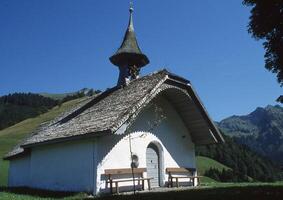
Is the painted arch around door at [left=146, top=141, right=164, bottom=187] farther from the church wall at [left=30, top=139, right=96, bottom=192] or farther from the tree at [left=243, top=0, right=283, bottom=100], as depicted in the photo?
the tree at [left=243, top=0, right=283, bottom=100]

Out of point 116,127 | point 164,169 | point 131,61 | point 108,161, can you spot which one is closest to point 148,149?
point 164,169

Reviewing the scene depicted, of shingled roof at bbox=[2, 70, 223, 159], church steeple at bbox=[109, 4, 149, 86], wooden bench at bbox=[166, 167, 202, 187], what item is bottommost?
wooden bench at bbox=[166, 167, 202, 187]

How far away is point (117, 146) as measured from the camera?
2036 centimetres

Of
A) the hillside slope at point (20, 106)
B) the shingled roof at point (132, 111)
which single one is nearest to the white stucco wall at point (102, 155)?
the shingled roof at point (132, 111)

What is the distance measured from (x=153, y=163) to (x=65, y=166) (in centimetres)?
491

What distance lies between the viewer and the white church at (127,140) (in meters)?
19.4

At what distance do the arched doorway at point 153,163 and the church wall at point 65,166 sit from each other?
4.04 meters

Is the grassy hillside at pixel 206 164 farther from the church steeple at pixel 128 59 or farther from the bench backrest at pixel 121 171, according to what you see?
the bench backrest at pixel 121 171

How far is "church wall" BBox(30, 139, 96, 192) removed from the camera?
64.0 ft

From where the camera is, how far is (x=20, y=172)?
28.3m

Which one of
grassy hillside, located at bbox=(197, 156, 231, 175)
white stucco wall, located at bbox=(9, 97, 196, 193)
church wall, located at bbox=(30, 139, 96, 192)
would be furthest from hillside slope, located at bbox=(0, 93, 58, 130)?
white stucco wall, located at bbox=(9, 97, 196, 193)

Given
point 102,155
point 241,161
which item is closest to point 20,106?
point 241,161

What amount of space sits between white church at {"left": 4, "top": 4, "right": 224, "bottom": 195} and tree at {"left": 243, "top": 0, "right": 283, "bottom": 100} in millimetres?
6461

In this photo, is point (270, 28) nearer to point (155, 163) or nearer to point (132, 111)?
point (132, 111)
